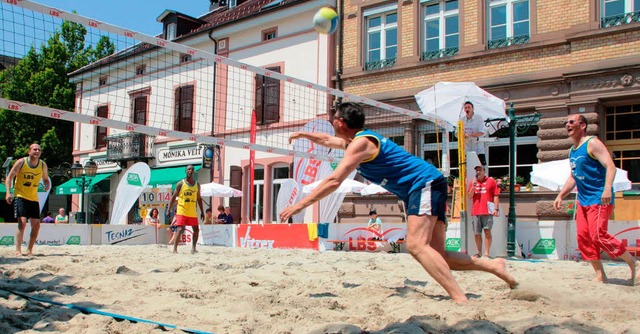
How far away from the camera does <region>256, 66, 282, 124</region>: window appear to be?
2027cm

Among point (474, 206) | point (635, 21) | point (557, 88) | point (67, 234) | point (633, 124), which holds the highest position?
point (635, 21)

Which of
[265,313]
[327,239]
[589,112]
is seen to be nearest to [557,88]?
[589,112]

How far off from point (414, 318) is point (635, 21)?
1308cm

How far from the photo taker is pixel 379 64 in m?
18.2

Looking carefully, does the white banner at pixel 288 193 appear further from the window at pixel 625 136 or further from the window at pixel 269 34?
the window at pixel 625 136

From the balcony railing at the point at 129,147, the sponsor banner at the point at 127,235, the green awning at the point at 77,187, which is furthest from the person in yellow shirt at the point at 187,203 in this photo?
the green awning at the point at 77,187

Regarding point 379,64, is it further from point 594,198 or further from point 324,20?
point 594,198

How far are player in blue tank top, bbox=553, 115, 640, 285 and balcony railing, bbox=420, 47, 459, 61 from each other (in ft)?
37.8

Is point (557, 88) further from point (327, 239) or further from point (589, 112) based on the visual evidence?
point (327, 239)

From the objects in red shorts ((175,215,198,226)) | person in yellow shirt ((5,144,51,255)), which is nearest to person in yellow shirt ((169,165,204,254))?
red shorts ((175,215,198,226))

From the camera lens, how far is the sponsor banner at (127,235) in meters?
14.8

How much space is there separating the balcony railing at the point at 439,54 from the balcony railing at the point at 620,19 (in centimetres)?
393

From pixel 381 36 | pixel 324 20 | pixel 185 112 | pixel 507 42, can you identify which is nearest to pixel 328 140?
pixel 324 20

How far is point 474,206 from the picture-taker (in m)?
10.0
